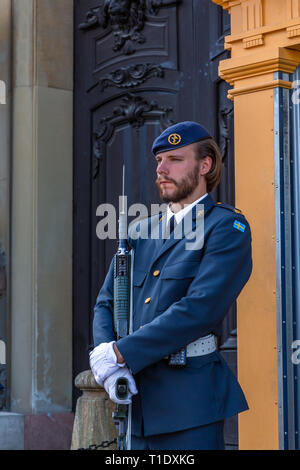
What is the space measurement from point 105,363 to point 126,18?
3745mm

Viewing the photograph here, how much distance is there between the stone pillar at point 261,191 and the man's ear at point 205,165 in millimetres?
897

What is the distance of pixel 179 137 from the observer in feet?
11.3

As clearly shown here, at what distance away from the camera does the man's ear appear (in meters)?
3.47

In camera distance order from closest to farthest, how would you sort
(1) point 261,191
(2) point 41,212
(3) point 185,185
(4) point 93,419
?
1. (3) point 185,185
2. (4) point 93,419
3. (1) point 261,191
4. (2) point 41,212

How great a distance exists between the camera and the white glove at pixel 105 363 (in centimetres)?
312

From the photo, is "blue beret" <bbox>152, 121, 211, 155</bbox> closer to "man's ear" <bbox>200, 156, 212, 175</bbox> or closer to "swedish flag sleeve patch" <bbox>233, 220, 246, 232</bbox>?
"man's ear" <bbox>200, 156, 212, 175</bbox>

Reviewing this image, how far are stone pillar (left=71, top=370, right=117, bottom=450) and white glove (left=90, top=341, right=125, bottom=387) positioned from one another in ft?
3.65

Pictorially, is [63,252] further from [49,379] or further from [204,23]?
[204,23]

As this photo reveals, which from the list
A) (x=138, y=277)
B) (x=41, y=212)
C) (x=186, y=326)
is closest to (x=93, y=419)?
(x=138, y=277)

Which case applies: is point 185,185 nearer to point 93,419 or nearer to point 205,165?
point 205,165

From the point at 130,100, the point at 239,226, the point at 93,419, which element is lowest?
the point at 93,419
